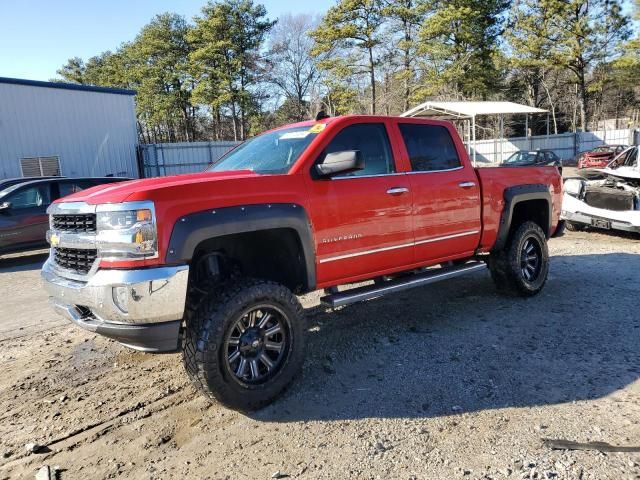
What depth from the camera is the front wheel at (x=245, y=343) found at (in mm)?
3332

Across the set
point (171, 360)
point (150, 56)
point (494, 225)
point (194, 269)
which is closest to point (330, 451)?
point (194, 269)

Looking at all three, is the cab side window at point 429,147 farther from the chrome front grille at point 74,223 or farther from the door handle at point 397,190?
the chrome front grille at point 74,223

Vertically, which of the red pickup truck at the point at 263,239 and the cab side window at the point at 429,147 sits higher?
the cab side window at the point at 429,147

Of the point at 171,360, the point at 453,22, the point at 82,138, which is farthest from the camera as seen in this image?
the point at 453,22

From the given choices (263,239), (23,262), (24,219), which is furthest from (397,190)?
(23,262)

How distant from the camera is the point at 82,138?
799 inches

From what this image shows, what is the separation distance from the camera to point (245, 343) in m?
3.55

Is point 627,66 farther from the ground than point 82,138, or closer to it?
farther from the ground

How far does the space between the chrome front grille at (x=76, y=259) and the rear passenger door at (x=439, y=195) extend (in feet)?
8.85

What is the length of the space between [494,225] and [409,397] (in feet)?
8.58

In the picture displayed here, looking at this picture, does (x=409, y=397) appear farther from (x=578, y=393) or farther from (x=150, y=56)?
(x=150, y=56)

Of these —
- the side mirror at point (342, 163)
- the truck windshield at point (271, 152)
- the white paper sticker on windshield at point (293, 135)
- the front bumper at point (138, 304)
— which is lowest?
the front bumper at point (138, 304)

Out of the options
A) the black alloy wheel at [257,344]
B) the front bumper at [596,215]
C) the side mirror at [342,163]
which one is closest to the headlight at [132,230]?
the black alloy wheel at [257,344]

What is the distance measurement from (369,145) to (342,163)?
2.91 feet
